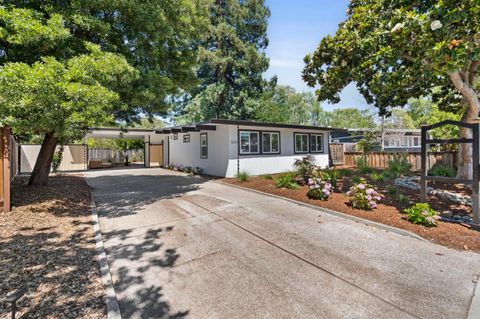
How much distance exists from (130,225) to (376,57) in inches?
307

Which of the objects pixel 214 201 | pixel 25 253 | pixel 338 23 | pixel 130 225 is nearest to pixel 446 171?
pixel 338 23

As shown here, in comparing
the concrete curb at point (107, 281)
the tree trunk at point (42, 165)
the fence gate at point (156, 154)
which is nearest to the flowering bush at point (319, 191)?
the concrete curb at point (107, 281)

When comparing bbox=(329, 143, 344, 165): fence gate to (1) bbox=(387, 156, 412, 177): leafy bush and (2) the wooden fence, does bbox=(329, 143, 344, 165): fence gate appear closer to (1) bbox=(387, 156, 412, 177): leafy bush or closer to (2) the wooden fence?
(2) the wooden fence

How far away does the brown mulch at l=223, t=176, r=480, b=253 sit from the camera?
445 cm

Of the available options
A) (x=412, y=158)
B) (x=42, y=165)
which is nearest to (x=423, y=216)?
(x=412, y=158)

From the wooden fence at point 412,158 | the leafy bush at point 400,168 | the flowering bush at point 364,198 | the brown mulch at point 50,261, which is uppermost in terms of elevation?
the wooden fence at point 412,158

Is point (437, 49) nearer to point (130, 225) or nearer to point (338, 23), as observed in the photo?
point (338, 23)

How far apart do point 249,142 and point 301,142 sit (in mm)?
4552

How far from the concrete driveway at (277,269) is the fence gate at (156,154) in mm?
15600

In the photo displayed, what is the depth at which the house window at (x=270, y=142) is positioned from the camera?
43.5 feet

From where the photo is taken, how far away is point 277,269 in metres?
3.46

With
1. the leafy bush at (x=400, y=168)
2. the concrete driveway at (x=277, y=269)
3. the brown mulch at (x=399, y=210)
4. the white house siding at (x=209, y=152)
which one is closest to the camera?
the concrete driveway at (x=277, y=269)

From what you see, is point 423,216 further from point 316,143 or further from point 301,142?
point 316,143

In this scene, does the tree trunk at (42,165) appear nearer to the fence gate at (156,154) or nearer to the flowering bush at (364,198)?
the flowering bush at (364,198)
